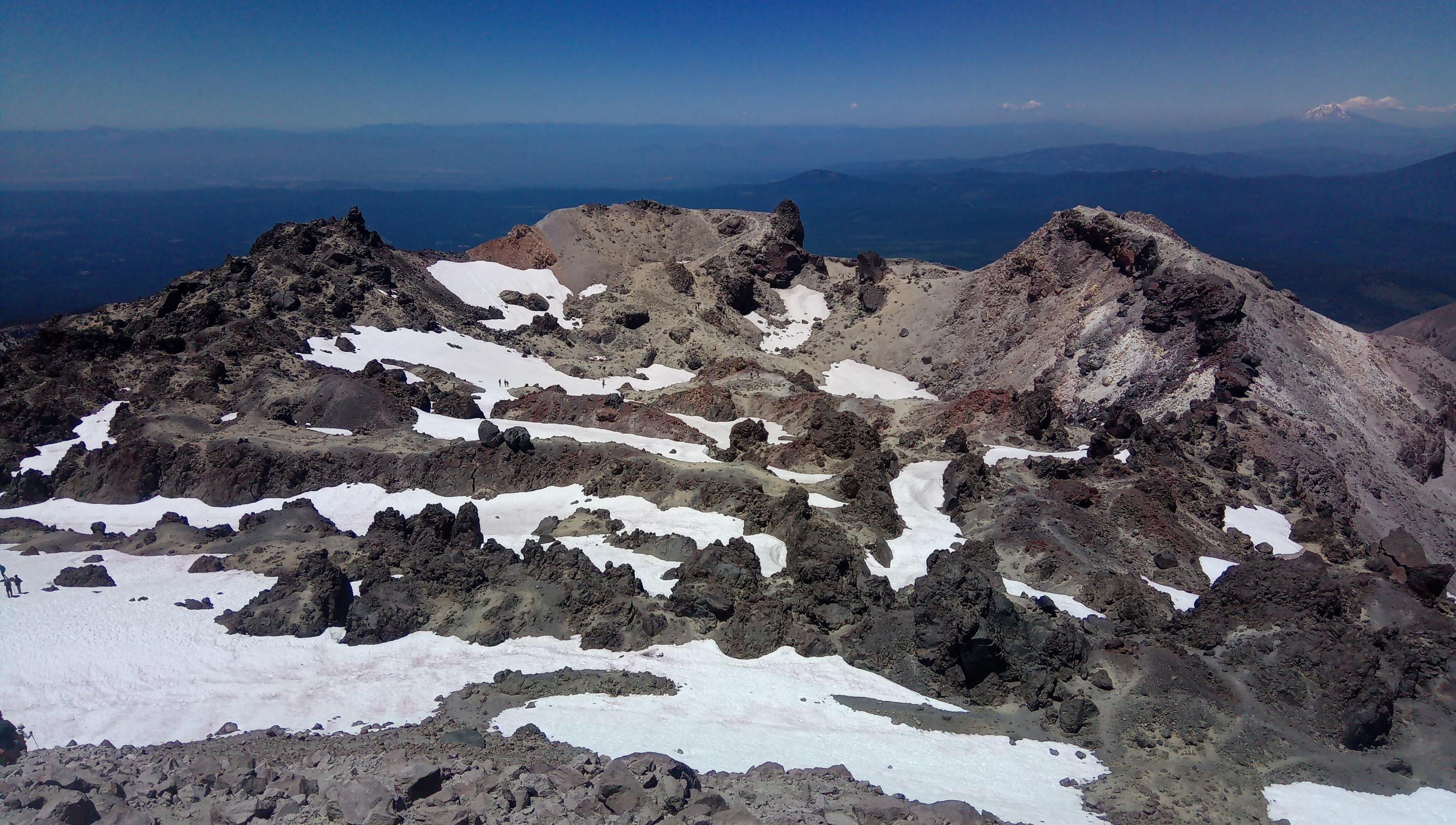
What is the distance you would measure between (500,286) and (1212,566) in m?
35.4

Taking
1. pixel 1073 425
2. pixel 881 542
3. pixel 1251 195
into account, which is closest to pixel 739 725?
pixel 881 542

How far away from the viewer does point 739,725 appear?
10906 millimetres

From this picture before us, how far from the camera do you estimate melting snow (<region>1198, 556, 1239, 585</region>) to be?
57.1 feet

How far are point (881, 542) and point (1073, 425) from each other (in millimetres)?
16010

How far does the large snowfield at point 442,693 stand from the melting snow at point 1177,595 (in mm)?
6670

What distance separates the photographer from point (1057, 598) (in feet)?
50.2

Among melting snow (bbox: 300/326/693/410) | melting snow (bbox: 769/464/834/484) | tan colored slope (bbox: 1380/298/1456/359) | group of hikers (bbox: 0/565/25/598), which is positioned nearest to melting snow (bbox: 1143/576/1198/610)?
melting snow (bbox: 769/464/834/484)

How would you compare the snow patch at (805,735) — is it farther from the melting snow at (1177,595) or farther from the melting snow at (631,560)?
the melting snow at (1177,595)

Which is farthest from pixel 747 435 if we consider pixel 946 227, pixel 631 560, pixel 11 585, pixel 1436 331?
pixel 946 227

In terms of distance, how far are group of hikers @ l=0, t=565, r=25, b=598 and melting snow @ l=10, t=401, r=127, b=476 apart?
18.9ft

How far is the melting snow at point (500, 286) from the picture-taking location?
39188mm

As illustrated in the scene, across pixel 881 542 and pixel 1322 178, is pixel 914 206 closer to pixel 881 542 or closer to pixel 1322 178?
pixel 1322 178

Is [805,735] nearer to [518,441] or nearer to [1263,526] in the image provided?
[518,441]

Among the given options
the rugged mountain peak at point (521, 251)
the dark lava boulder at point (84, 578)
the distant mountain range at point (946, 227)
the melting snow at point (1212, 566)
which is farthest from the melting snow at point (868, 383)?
the distant mountain range at point (946, 227)
